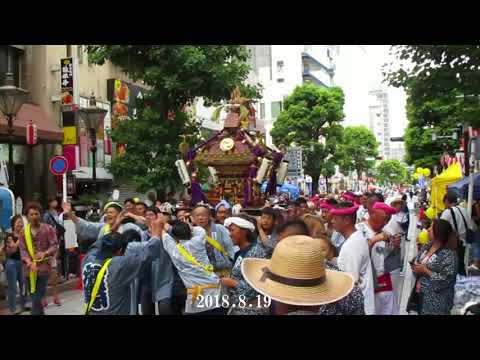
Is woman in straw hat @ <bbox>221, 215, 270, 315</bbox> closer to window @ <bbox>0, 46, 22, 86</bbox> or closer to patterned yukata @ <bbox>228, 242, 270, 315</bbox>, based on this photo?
patterned yukata @ <bbox>228, 242, 270, 315</bbox>

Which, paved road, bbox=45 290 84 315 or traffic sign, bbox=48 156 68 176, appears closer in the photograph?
paved road, bbox=45 290 84 315

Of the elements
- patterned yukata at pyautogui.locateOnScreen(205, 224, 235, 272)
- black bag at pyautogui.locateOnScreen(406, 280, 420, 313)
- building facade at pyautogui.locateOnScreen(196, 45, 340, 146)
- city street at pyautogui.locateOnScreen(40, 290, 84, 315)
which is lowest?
city street at pyautogui.locateOnScreen(40, 290, 84, 315)

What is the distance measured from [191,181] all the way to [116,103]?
387 inches

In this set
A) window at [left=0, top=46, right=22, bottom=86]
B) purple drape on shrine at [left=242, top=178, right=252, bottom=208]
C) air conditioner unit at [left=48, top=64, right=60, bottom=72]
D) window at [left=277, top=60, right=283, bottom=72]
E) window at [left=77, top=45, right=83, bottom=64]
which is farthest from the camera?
window at [left=277, top=60, right=283, bottom=72]

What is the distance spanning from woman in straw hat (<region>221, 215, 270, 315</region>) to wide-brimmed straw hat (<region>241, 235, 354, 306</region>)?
0.92 meters

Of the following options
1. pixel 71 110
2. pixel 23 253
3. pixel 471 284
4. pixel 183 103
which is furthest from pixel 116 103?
pixel 471 284

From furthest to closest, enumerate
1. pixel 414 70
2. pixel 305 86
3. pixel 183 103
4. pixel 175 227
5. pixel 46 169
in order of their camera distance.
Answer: pixel 305 86 → pixel 46 169 → pixel 183 103 → pixel 414 70 → pixel 175 227

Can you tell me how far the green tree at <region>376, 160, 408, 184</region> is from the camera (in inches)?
3187

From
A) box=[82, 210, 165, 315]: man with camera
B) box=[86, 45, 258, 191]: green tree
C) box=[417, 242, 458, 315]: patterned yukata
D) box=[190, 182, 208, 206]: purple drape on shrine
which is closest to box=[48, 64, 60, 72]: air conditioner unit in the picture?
box=[86, 45, 258, 191]: green tree

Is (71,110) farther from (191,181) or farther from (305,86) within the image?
→ (305,86)

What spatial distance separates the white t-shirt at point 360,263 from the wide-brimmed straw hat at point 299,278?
1.86 metres

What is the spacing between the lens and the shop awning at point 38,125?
16.2 metres

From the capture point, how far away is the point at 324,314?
3428 mm

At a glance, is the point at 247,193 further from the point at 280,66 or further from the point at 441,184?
the point at 280,66
